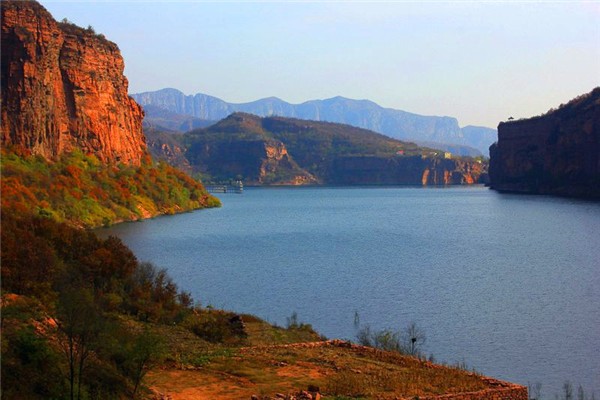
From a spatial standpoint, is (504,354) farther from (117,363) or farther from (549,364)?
(117,363)

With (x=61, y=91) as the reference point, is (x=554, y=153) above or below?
below

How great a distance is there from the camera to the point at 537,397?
22391mm

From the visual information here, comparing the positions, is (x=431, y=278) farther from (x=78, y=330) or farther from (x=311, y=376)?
(x=78, y=330)

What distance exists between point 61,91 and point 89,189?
13.7 meters

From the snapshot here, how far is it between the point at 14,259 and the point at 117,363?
25.2 ft

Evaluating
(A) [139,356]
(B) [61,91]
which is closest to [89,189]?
(B) [61,91]

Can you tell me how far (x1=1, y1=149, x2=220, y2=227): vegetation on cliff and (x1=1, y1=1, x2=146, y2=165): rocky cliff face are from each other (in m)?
2.20

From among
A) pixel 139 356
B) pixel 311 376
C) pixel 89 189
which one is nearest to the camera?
pixel 139 356

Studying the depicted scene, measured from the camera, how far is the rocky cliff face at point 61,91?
247ft

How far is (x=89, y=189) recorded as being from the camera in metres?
79.9

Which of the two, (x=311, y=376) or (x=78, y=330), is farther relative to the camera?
(x=311, y=376)

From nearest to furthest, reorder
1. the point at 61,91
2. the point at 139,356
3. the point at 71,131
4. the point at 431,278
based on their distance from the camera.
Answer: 1. the point at 139,356
2. the point at 431,278
3. the point at 61,91
4. the point at 71,131

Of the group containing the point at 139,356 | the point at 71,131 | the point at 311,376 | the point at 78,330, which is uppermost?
the point at 71,131

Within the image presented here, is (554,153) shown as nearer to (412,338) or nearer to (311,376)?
(412,338)
